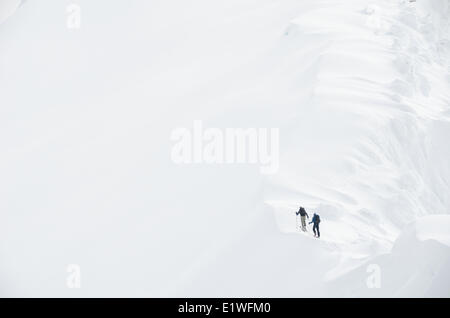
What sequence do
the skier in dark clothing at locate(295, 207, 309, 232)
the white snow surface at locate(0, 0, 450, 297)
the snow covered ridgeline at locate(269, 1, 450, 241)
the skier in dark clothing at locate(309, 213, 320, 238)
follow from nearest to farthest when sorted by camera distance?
the skier in dark clothing at locate(309, 213, 320, 238) → the skier in dark clothing at locate(295, 207, 309, 232) → the white snow surface at locate(0, 0, 450, 297) → the snow covered ridgeline at locate(269, 1, 450, 241)

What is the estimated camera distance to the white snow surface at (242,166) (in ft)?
66.1

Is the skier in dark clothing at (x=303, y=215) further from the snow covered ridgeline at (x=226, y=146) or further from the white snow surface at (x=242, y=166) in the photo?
the snow covered ridgeline at (x=226, y=146)

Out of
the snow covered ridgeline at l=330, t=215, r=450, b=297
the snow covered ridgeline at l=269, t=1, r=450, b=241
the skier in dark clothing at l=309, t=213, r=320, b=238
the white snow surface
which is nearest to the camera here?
the snow covered ridgeline at l=330, t=215, r=450, b=297

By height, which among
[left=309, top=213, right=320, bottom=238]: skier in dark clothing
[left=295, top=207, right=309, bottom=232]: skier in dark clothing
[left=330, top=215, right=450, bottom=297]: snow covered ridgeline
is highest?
[left=295, top=207, right=309, bottom=232]: skier in dark clothing

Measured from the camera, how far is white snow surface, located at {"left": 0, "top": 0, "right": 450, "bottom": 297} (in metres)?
20.2

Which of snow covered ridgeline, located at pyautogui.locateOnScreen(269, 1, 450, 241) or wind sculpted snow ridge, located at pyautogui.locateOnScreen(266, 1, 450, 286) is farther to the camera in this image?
snow covered ridgeline, located at pyautogui.locateOnScreen(269, 1, 450, 241)

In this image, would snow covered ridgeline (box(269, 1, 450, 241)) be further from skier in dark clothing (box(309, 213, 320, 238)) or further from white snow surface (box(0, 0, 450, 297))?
skier in dark clothing (box(309, 213, 320, 238))

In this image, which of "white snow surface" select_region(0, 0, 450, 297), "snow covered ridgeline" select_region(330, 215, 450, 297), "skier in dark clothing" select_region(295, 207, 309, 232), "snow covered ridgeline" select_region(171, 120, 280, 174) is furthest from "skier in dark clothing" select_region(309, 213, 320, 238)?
"snow covered ridgeline" select_region(171, 120, 280, 174)

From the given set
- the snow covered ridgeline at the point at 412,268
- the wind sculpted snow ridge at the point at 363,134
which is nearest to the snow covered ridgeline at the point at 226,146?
the wind sculpted snow ridge at the point at 363,134

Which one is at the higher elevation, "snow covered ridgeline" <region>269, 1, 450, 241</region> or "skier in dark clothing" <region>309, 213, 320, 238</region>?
"snow covered ridgeline" <region>269, 1, 450, 241</region>

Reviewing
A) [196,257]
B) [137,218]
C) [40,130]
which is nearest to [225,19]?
[40,130]

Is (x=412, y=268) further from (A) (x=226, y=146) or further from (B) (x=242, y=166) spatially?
(A) (x=226, y=146)

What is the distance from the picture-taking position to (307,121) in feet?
97.8
